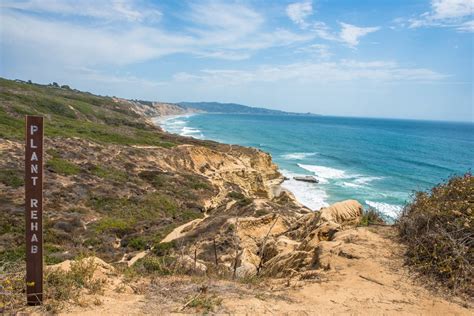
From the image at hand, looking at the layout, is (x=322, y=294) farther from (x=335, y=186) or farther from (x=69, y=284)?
(x=335, y=186)

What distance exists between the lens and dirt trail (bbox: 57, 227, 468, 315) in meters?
6.16

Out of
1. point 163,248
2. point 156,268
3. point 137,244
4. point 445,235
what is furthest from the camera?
point 137,244

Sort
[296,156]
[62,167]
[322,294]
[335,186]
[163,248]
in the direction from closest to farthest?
[322,294] < [163,248] < [62,167] < [335,186] < [296,156]

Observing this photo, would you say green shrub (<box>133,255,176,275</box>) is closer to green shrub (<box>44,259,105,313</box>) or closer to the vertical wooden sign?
green shrub (<box>44,259,105,313</box>)

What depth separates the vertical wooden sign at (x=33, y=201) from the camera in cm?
536

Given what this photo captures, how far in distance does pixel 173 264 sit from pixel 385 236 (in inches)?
238

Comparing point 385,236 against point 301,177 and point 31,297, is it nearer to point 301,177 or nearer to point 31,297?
point 31,297

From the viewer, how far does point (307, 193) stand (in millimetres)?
42062

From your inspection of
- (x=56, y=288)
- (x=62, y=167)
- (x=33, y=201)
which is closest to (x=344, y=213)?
(x=56, y=288)

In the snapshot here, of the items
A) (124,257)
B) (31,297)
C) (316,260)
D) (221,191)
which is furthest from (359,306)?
(221,191)

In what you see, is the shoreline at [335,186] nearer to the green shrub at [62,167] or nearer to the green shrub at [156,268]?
the green shrub at [156,268]

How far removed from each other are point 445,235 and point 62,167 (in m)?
27.1

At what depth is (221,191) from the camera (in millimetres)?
33281

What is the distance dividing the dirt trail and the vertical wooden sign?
0.83 metres
